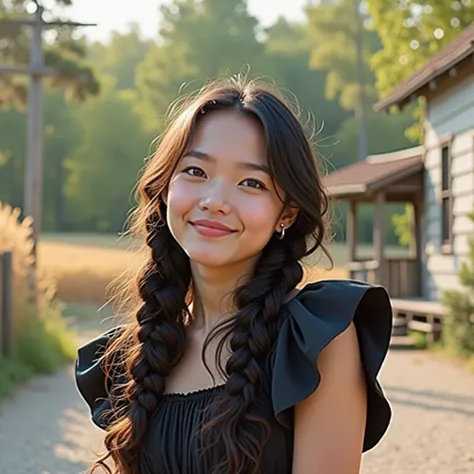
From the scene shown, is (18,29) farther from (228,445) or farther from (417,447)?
(228,445)

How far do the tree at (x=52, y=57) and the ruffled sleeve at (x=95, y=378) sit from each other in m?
14.7

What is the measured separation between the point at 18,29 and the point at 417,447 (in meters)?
15.7

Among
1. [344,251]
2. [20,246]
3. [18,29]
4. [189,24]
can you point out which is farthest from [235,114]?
[189,24]

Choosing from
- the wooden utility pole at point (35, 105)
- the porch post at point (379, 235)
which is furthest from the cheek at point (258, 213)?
the wooden utility pole at point (35, 105)

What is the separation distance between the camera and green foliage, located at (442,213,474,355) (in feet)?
34.6

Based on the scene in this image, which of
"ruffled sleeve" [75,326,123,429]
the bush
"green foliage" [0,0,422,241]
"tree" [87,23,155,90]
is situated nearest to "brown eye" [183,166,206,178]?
"ruffled sleeve" [75,326,123,429]

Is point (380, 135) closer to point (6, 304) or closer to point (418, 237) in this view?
point (418, 237)

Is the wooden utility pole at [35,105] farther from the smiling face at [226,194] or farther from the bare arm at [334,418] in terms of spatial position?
the bare arm at [334,418]

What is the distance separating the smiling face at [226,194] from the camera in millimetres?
2025

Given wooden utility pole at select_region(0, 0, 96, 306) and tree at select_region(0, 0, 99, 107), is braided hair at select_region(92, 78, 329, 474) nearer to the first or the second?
wooden utility pole at select_region(0, 0, 96, 306)

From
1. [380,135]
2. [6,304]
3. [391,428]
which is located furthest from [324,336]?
[380,135]

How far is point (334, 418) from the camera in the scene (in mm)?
1870

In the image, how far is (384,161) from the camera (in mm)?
17875

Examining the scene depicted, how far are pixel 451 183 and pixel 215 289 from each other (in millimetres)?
11813
